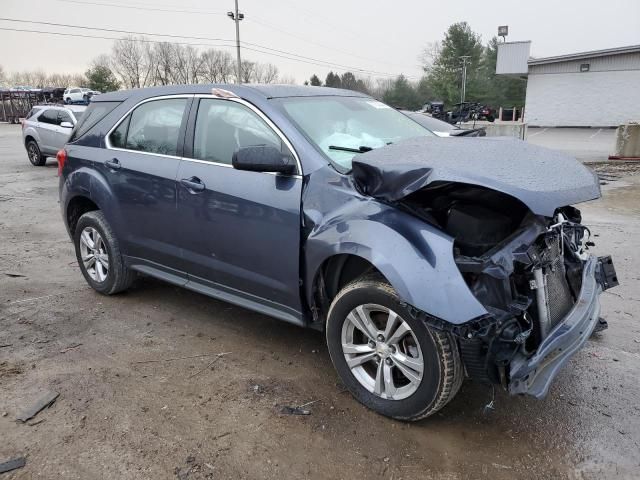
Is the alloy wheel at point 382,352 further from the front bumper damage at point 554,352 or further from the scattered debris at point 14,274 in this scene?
the scattered debris at point 14,274

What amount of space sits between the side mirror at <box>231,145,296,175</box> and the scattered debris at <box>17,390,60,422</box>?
183cm

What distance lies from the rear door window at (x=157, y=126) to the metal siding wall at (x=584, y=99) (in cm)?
2903

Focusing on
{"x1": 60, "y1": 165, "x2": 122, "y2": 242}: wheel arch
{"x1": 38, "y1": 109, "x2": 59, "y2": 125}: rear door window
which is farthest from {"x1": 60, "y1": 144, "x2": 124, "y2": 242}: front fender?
{"x1": 38, "y1": 109, "x2": 59, "y2": 125}: rear door window

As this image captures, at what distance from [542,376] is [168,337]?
2.70 meters

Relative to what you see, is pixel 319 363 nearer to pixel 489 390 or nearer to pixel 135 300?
pixel 489 390

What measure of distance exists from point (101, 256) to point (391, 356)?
3.07 metres

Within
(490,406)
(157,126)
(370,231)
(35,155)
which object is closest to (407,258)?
(370,231)

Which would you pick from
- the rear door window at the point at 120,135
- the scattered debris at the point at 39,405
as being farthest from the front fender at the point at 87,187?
the scattered debris at the point at 39,405

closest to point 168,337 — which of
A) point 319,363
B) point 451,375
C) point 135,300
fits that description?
point 135,300

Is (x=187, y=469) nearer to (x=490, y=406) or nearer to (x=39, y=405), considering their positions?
(x=39, y=405)

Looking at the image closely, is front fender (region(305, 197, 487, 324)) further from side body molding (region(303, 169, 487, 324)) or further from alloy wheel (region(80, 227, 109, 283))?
alloy wheel (region(80, 227, 109, 283))

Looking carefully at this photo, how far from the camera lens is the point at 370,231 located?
284 centimetres

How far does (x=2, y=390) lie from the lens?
3.36m

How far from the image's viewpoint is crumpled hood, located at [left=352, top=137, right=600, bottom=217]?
2605 mm
